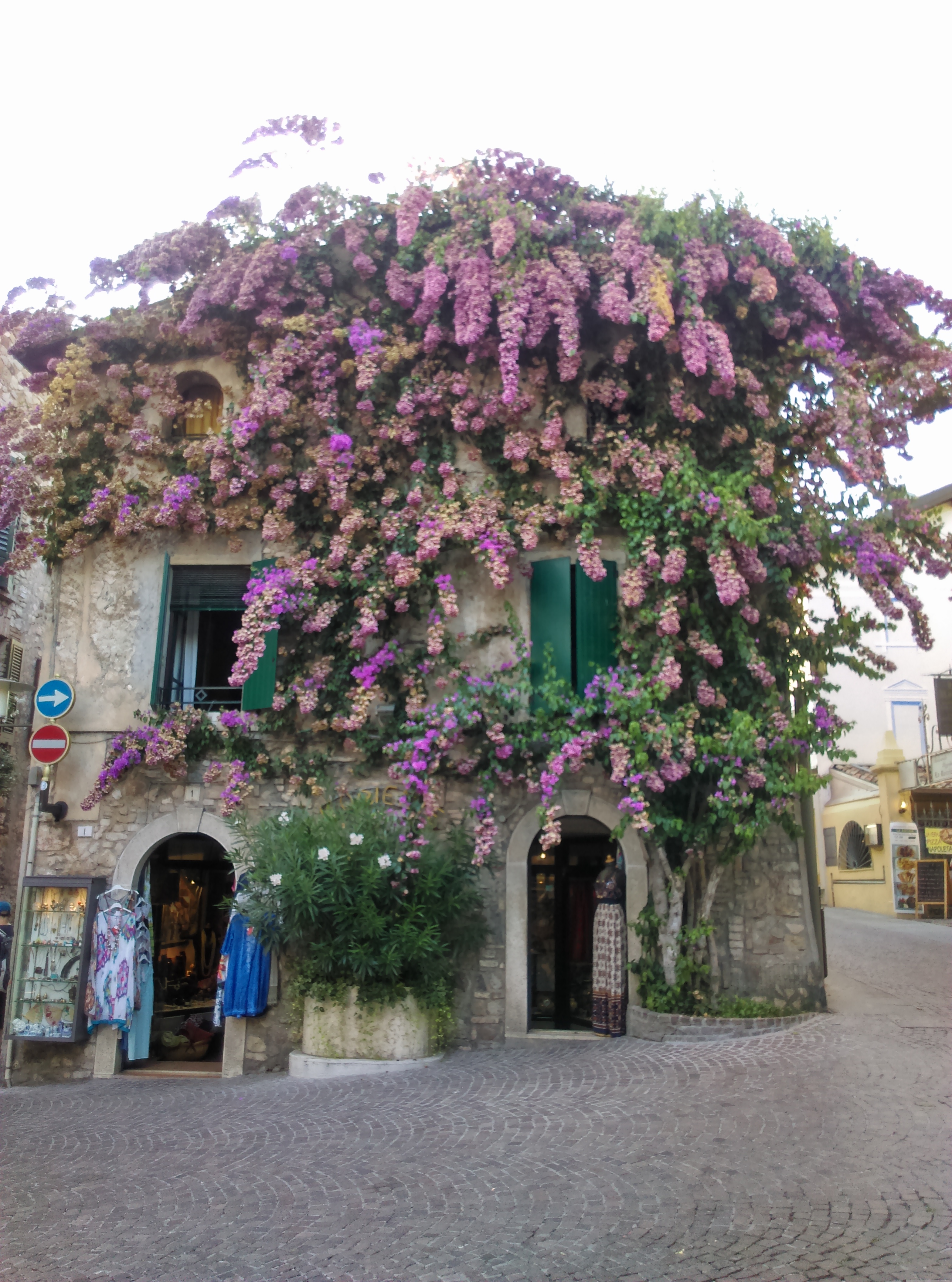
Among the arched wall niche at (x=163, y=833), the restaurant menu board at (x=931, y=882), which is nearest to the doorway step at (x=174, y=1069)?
the arched wall niche at (x=163, y=833)

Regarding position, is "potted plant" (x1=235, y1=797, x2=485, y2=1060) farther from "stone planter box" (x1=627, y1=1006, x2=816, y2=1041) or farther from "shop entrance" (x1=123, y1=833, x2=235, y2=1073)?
"shop entrance" (x1=123, y1=833, x2=235, y2=1073)

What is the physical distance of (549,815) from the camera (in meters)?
9.05

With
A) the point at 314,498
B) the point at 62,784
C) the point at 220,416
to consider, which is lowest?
the point at 62,784

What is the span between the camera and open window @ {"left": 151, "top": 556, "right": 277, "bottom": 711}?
11.1m

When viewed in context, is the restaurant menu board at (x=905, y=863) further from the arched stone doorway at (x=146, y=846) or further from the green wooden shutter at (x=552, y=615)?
the arched stone doorway at (x=146, y=846)

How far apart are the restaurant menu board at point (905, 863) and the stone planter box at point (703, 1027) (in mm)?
12899

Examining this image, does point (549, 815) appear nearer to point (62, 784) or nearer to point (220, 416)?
point (62, 784)

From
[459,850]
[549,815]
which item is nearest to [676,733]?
[549,815]

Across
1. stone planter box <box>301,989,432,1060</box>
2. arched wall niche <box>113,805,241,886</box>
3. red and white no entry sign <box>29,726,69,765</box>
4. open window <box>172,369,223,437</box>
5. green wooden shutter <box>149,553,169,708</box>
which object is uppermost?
open window <box>172,369,223,437</box>

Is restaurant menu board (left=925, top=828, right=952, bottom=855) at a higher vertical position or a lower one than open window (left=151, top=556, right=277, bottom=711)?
lower

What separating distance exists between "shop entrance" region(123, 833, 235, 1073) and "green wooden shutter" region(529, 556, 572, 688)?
16.2 ft

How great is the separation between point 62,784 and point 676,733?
667 centimetres

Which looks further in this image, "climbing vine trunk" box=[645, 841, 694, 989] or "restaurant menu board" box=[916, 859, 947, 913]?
"restaurant menu board" box=[916, 859, 947, 913]

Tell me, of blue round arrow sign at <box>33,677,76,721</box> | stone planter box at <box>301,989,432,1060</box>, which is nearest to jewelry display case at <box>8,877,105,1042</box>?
blue round arrow sign at <box>33,677,76,721</box>
